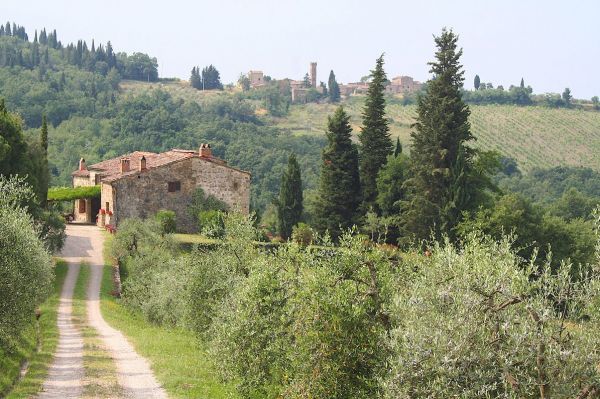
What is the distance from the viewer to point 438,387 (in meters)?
13.4

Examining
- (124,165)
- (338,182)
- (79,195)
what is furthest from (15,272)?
(79,195)

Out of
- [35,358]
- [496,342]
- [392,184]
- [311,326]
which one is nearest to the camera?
[496,342]

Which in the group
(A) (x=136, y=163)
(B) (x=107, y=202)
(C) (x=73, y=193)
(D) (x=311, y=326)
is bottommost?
(D) (x=311, y=326)

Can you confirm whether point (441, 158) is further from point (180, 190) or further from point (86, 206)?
point (86, 206)

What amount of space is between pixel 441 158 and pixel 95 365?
30531 mm

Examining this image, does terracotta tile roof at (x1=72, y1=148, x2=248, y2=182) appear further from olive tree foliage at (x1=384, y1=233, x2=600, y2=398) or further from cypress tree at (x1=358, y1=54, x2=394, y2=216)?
olive tree foliage at (x1=384, y1=233, x2=600, y2=398)

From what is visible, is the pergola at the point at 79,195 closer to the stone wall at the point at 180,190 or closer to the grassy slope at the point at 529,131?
the stone wall at the point at 180,190

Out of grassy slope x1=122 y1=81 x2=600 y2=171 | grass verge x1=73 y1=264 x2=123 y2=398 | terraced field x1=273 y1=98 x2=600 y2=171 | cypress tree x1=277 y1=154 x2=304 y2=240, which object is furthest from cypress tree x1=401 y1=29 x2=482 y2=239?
grassy slope x1=122 y1=81 x2=600 y2=171

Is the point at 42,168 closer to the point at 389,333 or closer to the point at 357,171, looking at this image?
the point at 357,171

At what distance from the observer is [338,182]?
55469mm

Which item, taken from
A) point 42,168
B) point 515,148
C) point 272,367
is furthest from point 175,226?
point 515,148

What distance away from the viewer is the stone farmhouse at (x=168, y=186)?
2211 inches

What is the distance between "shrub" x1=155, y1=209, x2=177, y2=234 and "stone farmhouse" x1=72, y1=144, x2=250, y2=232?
217 centimetres

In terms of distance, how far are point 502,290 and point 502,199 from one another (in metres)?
35.3
